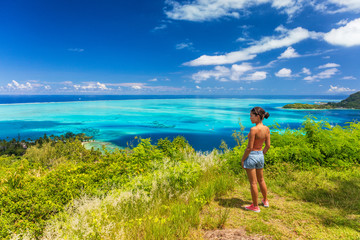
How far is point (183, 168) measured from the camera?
5457 mm

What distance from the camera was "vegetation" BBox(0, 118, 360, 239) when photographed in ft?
11.3

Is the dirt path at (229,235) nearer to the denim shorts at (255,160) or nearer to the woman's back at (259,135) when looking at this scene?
the denim shorts at (255,160)

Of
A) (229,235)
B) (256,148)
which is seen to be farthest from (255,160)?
(229,235)

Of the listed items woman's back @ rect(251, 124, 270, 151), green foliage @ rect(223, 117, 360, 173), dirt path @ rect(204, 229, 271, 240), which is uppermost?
woman's back @ rect(251, 124, 270, 151)

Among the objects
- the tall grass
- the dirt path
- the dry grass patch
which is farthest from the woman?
the tall grass

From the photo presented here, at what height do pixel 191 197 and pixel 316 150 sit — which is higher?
pixel 316 150

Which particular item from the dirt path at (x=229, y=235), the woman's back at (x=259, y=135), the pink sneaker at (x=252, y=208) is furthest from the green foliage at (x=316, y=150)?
the dirt path at (x=229, y=235)

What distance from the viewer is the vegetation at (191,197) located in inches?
136

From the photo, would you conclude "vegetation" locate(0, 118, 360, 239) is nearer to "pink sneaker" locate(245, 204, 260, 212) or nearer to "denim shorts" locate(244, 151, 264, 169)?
"pink sneaker" locate(245, 204, 260, 212)

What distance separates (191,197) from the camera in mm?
4590

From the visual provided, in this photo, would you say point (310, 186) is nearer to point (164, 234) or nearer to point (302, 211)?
point (302, 211)

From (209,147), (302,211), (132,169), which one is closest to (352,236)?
(302,211)

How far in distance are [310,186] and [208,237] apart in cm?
369

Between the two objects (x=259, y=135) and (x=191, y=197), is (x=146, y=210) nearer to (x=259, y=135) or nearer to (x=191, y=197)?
(x=191, y=197)
